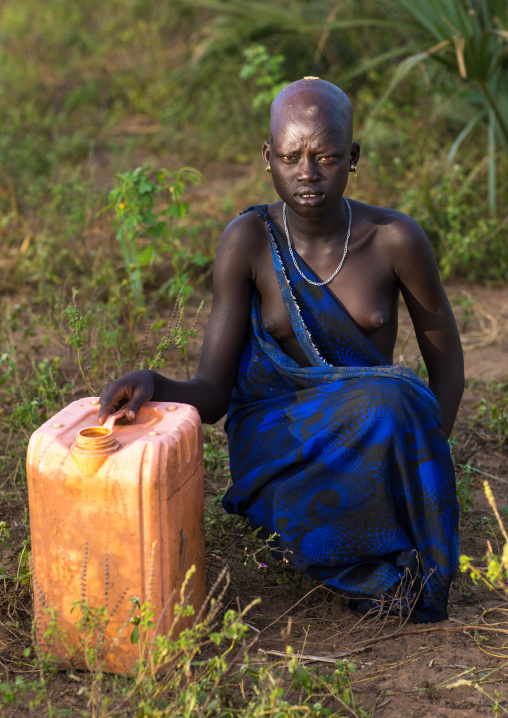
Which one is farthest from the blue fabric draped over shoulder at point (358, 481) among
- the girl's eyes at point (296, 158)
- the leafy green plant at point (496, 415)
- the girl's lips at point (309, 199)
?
the leafy green plant at point (496, 415)

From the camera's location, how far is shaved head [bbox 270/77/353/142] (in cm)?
211

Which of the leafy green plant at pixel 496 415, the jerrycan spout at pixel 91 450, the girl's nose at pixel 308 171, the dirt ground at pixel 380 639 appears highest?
the girl's nose at pixel 308 171

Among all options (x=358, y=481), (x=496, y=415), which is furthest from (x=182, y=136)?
(x=358, y=481)

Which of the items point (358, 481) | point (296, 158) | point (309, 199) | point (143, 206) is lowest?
point (358, 481)

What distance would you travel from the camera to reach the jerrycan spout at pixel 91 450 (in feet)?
5.69

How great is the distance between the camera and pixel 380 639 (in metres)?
2.07

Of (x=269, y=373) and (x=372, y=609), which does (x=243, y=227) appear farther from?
(x=372, y=609)

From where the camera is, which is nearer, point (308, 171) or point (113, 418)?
point (113, 418)

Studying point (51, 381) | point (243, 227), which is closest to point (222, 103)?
point (51, 381)

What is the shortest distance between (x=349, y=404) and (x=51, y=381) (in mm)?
1496

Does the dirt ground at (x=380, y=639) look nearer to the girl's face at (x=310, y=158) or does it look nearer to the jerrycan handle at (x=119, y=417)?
the jerrycan handle at (x=119, y=417)

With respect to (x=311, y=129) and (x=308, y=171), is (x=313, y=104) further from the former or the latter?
(x=308, y=171)

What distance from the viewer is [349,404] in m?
2.04

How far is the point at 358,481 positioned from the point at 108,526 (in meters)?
0.62
